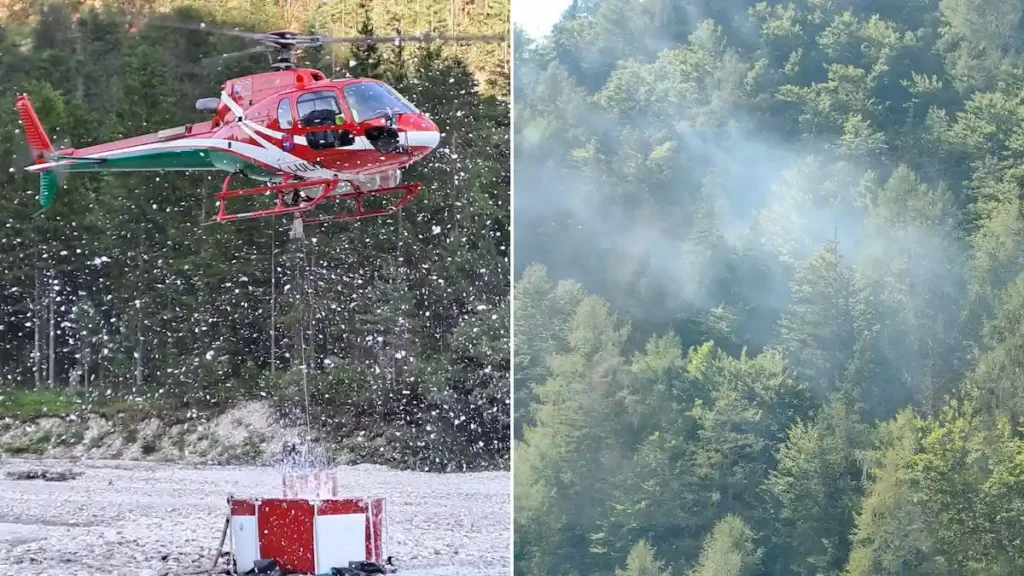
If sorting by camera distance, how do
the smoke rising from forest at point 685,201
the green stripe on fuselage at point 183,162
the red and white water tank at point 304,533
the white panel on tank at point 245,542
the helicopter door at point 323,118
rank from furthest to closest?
the smoke rising from forest at point 685,201 → the green stripe on fuselage at point 183,162 → the white panel on tank at point 245,542 → the red and white water tank at point 304,533 → the helicopter door at point 323,118

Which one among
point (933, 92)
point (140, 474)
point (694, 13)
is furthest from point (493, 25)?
point (140, 474)

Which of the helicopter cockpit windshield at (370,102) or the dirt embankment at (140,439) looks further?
the dirt embankment at (140,439)

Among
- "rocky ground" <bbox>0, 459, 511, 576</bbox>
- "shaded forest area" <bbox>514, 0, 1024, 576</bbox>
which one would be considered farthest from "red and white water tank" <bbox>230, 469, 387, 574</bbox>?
"shaded forest area" <bbox>514, 0, 1024, 576</bbox>

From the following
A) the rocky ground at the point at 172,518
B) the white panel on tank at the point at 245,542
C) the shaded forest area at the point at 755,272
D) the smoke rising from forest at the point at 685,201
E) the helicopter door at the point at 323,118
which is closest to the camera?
the helicopter door at the point at 323,118

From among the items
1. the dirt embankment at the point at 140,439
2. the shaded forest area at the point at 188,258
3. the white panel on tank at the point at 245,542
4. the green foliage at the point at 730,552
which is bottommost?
the green foliage at the point at 730,552

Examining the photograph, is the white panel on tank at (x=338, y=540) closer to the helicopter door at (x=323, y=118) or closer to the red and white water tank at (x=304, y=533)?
Answer: the red and white water tank at (x=304, y=533)

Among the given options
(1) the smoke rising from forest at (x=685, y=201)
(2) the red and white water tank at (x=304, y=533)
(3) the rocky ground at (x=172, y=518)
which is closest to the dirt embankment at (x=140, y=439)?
(3) the rocky ground at (x=172, y=518)

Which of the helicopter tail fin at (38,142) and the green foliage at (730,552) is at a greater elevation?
the helicopter tail fin at (38,142)

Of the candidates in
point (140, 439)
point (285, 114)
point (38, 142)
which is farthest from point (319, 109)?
point (140, 439)
